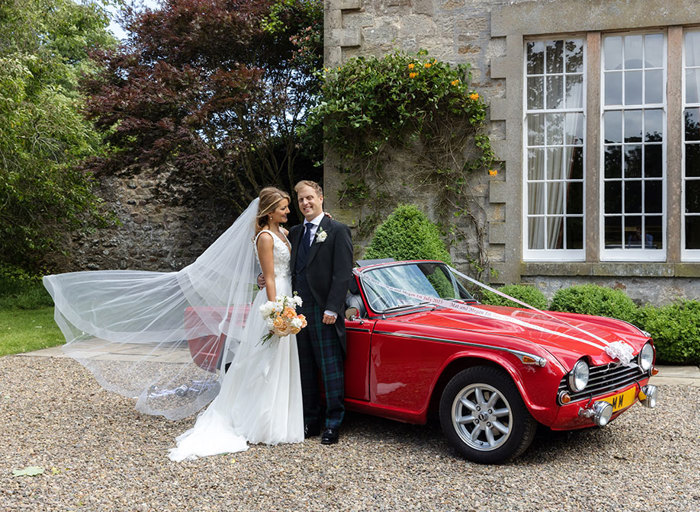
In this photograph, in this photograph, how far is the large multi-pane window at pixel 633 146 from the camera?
332 inches

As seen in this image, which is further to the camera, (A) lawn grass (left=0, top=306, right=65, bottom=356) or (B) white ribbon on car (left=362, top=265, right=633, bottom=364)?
(A) lawn grass (left=0, top=306, right=65, bottom=356)

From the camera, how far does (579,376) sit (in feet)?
13.0

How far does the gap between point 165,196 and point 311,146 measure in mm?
3816

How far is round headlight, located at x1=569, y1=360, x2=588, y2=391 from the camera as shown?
3887 millimetres

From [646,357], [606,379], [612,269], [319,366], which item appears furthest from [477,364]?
[612,269]

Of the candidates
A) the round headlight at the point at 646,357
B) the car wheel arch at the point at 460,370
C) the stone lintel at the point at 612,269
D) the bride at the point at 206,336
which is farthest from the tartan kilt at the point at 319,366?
the stone lintel at the point at 612,269

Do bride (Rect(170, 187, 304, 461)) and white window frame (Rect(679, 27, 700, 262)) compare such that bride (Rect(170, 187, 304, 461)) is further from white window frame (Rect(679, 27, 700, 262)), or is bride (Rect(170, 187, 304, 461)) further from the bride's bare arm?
white window frame (Rect(679, 27, 700, 262))

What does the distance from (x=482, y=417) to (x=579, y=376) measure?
673mm

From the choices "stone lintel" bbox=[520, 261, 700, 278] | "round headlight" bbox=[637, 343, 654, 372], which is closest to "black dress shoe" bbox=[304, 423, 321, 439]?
"round headlight" bbox=[637, 343, 654, 372]

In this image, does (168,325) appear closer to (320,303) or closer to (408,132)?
(320,303)

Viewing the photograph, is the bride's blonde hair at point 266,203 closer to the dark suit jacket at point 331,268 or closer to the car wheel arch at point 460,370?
the dark suit jacket at point 331,268

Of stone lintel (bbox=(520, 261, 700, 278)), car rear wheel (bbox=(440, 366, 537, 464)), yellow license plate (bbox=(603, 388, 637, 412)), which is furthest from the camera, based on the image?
stone lintel (bbox=(520, 261, 700, 278))

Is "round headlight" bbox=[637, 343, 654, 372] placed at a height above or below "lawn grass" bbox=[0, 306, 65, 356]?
above

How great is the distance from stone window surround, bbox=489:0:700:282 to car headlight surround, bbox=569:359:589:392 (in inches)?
186
